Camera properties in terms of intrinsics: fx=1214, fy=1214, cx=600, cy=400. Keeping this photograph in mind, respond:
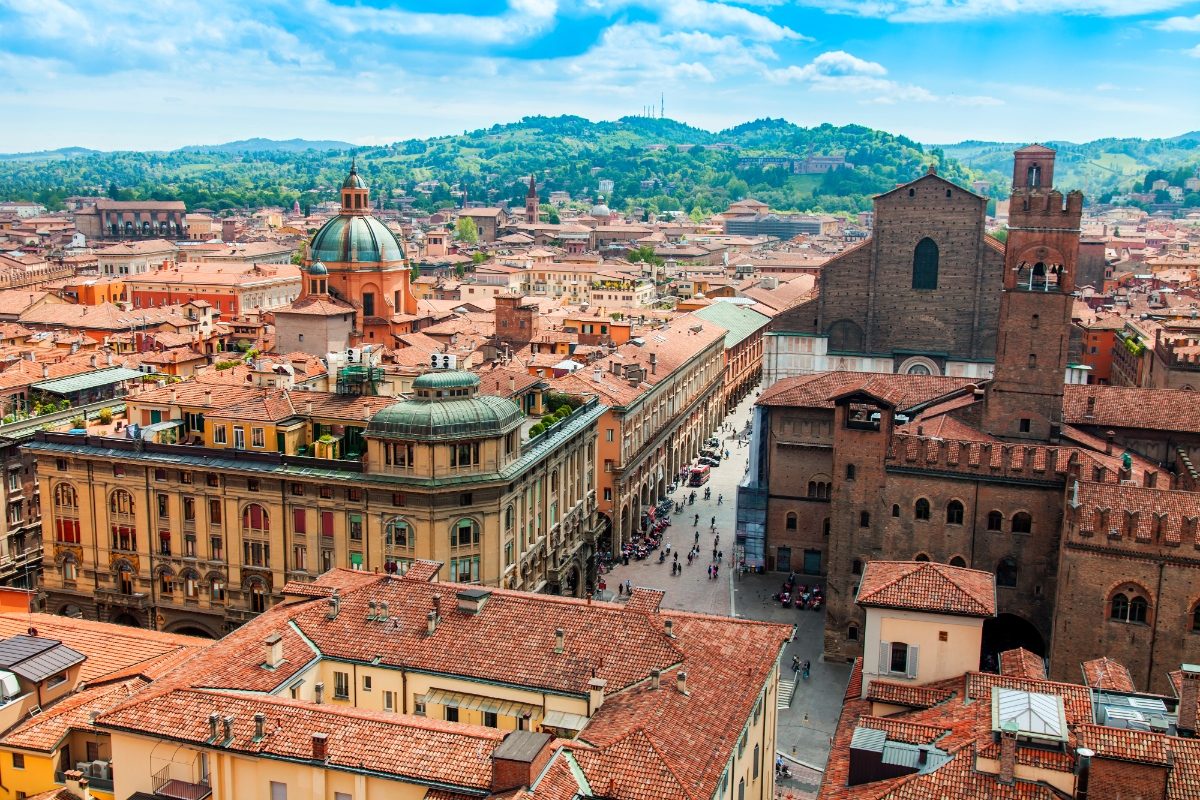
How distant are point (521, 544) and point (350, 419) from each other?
9.77m

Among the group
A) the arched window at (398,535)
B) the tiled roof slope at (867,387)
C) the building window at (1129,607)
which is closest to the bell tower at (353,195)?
the tiled roof slope at (867,387)

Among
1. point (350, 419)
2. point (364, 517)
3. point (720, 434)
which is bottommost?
point (720, 434)

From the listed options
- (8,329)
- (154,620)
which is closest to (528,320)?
(8,329)

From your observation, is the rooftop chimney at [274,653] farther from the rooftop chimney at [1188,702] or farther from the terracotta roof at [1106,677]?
the rooftop chimney at [1188,702]

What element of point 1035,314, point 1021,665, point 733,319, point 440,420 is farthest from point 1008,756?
point 733,319

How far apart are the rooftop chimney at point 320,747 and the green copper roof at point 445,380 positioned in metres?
24.3

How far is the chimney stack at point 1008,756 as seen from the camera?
27531mm

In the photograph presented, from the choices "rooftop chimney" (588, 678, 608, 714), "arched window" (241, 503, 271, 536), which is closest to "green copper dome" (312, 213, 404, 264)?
"arched window" (241, 503, 271, 536)

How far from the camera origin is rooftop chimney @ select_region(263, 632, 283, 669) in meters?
34.8

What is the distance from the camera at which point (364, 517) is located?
52.5 m

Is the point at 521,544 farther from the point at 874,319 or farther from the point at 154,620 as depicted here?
the point at 874,319

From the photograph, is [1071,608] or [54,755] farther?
[1071,608]

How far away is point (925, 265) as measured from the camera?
80.4m

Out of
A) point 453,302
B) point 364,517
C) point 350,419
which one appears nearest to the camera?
point 364,517
